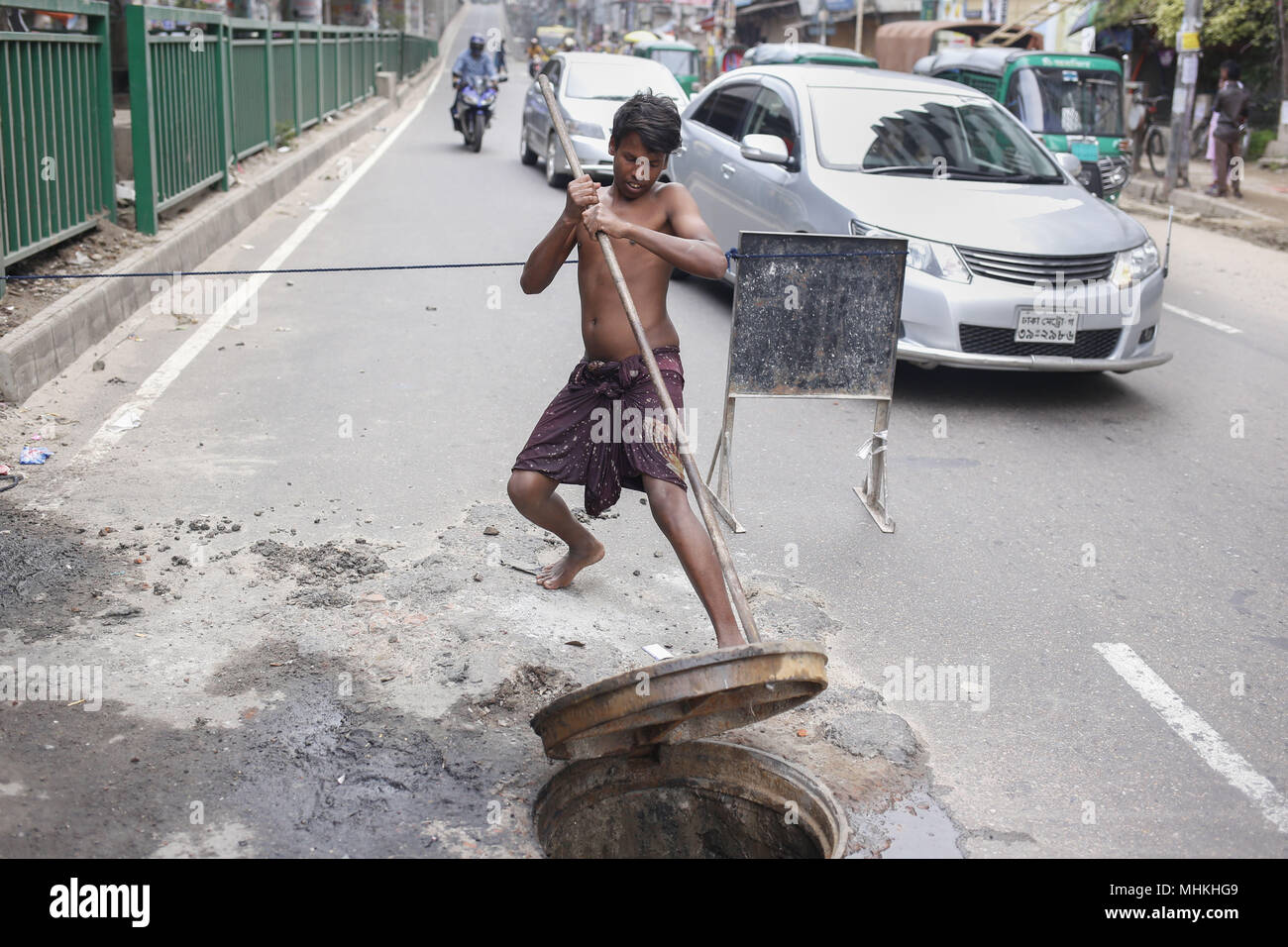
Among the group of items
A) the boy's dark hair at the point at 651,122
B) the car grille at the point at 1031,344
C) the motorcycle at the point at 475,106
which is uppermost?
the motorcycle at the point at 475,106

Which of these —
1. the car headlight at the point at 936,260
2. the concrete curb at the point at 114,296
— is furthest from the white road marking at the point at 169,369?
the car headlight at the point at 936,260

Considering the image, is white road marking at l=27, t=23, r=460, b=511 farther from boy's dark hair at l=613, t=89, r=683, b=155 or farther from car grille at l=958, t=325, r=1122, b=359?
car grille at l=958, t=325, r=1122, b=359

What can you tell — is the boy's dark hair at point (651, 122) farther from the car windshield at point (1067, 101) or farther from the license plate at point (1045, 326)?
the car windshield at point (1067, 101)

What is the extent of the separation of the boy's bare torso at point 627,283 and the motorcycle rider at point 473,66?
16.4 metres

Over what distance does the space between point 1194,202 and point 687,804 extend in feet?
53.5

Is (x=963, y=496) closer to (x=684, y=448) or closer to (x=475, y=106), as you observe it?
(x=684, y=448)

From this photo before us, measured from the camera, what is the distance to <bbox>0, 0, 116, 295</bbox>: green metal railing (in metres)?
7.11

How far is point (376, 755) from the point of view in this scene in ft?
11.1

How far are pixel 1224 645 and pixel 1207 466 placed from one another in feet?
7.12

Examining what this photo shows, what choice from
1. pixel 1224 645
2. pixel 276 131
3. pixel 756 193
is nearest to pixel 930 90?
pixel 756 193

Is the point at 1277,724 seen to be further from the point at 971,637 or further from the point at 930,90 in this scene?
the point at 930,90

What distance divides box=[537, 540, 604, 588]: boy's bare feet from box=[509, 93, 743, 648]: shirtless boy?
0.26 meters

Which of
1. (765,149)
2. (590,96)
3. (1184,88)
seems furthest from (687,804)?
(1184,88)

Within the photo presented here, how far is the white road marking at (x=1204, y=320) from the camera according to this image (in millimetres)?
9398
